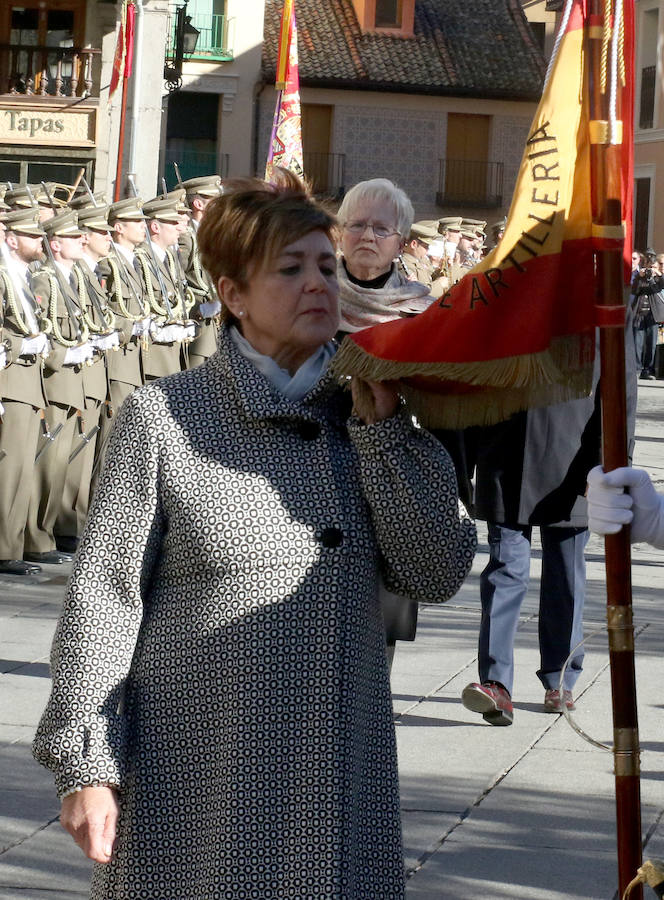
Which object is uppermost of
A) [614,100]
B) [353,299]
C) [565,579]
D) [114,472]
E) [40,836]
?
[614,100]

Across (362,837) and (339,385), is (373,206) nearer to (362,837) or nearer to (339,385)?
(339,385)

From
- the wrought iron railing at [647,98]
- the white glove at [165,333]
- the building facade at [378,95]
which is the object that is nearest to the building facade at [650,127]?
the wrought iron railing at [647,98]

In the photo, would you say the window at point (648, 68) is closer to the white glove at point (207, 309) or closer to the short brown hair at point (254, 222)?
the white glove at point (207, 309)

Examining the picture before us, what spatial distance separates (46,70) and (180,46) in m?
3.48

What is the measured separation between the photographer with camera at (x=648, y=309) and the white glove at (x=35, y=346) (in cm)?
1810

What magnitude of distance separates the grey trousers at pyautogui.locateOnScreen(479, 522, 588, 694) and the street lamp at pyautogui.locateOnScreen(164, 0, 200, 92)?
2314 cm

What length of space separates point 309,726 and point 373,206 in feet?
7.88

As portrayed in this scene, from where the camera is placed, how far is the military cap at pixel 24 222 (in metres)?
9.62

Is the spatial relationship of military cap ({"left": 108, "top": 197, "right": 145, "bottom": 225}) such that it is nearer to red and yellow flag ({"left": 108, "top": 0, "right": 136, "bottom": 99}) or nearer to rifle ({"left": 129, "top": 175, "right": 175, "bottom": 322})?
rifle ({"left": 129, "top": 175, "right": 175, "bottom": 322})

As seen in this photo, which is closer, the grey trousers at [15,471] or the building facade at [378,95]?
the grey trousers at [15,471]

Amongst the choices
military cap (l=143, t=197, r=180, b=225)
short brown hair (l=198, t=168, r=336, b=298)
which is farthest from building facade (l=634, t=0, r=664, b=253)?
short brown hair (l=198, t=168, r=336, b=298)

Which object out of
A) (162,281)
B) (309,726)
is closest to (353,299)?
(309,726)

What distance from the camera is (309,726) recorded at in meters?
2.67

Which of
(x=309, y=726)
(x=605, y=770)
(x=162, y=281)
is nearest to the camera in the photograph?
(x=309, y=726)
